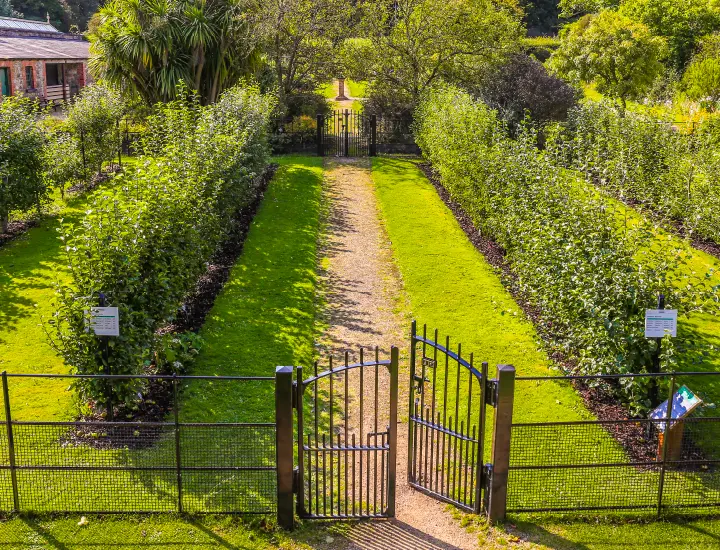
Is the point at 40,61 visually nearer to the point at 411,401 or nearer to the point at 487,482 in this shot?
the point at 411,401

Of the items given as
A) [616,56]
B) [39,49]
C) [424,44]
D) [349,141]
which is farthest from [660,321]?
[39,49]

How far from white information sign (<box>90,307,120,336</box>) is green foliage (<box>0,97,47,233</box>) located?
28.8 ft

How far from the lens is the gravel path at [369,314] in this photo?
6941mm

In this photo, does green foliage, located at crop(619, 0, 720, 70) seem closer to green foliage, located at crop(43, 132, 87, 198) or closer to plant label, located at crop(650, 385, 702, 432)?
green foliage, located at crop(43, 132, 87, 198)

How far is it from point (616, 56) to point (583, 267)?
24.4 metres

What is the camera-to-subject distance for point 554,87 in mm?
→ 25500

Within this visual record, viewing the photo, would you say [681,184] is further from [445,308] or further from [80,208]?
[80,208]

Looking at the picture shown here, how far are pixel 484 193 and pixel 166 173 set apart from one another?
6616mm

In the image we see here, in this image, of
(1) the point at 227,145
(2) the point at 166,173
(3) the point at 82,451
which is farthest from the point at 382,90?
(3) the point at 82,451

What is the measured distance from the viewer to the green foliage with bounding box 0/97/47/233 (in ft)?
51.4

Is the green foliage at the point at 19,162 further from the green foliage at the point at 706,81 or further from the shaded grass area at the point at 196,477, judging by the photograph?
A: the green foliage at the point at 706,81

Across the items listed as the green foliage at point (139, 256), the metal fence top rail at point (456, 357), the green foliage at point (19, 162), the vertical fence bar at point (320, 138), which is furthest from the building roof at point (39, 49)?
the metal fence top rail at point (456, 357)

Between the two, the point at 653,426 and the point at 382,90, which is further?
the point at 382,90

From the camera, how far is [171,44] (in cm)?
2372
